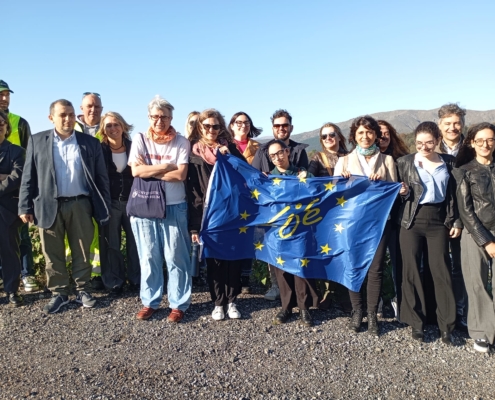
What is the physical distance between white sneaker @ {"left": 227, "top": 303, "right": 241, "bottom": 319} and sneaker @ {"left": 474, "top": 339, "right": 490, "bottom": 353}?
8.80 ft

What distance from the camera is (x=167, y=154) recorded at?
517cm

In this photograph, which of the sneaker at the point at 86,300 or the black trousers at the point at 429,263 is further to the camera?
the sneaker at the point at 86,300

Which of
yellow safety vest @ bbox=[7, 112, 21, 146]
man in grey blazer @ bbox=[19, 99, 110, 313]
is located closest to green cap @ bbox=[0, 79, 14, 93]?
yellow safety vest @ bbox=[7, 112, 21, 146]

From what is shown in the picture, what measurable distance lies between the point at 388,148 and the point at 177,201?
2833 mm

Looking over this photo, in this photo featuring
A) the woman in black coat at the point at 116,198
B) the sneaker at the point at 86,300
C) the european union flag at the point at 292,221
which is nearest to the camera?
the european union flag at the point at 292,221

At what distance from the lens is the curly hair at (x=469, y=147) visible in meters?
4.68

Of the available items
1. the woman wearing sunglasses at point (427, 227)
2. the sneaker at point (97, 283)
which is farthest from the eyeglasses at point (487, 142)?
the sneaker at point (97, 283)

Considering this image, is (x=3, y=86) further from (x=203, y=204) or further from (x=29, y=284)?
(x=203, y=204)

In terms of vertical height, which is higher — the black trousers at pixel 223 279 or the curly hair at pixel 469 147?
the curly hair at pixel 469 147

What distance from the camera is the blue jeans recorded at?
5.25 m

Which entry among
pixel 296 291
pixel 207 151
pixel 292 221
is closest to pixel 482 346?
pixel 296 291

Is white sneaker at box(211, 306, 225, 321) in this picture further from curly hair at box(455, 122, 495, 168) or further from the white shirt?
curly hair at box(455, 122, 495, 168)

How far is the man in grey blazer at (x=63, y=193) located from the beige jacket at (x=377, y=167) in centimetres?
307

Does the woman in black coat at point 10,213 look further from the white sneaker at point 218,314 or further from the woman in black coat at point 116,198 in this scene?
the white sneaker at point 218,314
